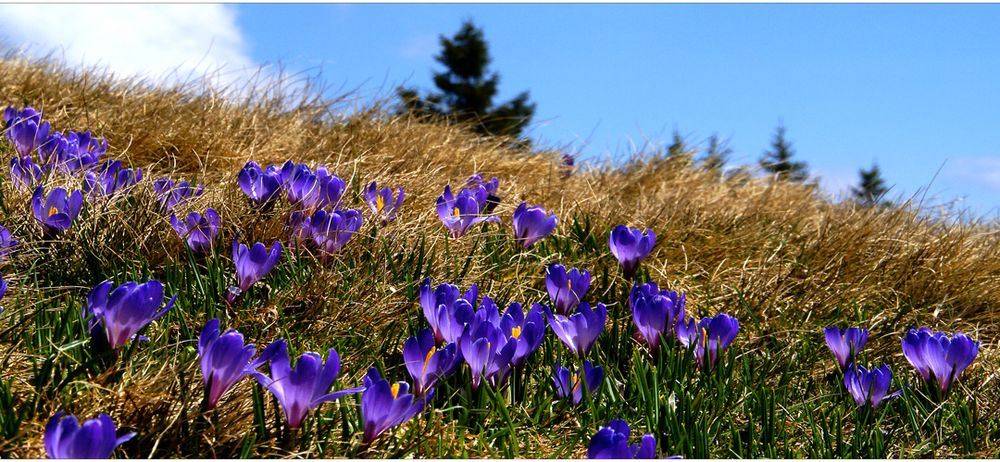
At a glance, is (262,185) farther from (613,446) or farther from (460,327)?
(613,446)

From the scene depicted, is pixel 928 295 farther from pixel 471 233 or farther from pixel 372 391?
pixel 372 391

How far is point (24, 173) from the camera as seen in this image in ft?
10.9

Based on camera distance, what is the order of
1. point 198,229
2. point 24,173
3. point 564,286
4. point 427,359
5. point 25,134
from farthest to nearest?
point 25,134, point 24,173, point 198,229, point 564,286, point 427,359

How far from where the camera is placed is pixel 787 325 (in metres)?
3.26

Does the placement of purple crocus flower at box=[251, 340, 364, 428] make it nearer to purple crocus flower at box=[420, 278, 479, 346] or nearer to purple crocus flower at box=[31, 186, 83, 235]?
purple crocus flower at box=[420, 278, 479, 346]

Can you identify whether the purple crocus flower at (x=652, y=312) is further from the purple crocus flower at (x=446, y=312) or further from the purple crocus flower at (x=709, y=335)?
the purple crocus flower at (x=446, y=312)

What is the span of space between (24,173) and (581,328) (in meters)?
2.41

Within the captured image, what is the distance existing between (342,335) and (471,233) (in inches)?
41.9

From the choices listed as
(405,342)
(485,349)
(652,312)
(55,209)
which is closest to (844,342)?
(652,312)

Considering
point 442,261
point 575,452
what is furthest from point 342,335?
point 575,452

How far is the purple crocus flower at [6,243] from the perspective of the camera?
254 centimetres

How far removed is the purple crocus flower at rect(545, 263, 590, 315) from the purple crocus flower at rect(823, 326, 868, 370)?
71cm

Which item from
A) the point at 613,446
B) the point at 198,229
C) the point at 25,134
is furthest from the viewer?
the point at 25,134

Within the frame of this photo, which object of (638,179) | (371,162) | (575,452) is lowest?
(575,452)
